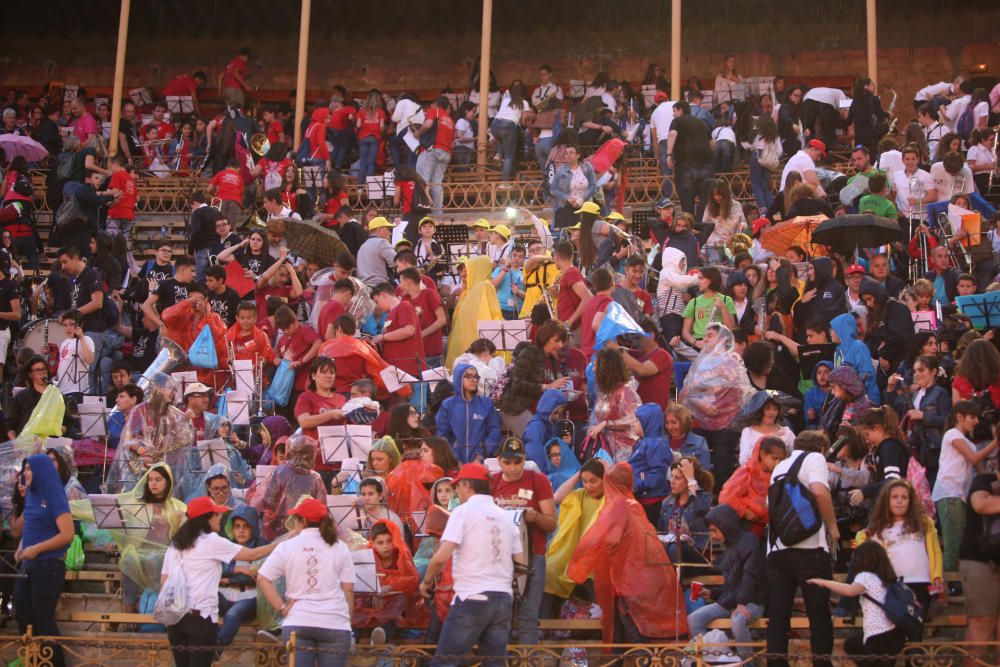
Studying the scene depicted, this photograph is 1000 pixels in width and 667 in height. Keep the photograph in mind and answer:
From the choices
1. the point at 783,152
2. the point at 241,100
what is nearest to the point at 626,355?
the point at 783,152

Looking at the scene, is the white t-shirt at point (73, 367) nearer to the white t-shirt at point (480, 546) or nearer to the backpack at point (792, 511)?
the white t-shirt at point (480, 546)

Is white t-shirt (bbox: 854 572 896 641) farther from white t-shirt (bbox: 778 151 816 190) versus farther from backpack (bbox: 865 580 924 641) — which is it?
white t-shirt (bbox: 778 151 816 190)

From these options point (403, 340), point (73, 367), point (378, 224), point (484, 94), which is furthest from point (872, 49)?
point (73, 367)

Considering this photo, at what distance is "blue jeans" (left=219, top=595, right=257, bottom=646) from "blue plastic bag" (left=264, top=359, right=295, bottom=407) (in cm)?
352

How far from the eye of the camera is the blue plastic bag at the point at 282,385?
595 inches

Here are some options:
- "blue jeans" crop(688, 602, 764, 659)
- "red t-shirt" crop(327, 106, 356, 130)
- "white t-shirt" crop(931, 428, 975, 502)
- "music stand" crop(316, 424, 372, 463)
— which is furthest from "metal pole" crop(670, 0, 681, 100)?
→ "blue jeans" crop(688, 602, 764, 659)

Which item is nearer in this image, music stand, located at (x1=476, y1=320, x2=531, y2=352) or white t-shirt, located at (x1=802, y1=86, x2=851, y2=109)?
music stand, located at (x1=476, y1=320, x2=531, y2=352)

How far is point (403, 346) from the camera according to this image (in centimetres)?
1521

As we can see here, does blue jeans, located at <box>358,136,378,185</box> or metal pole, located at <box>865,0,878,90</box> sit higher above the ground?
metal pole, located at <box>865,0,878,90</box>

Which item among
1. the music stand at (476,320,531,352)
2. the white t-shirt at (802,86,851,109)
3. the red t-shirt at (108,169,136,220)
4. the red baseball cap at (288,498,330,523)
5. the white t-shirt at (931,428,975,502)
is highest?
the white t-shirt at (802,86,851,109)

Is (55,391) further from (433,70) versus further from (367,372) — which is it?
(433,70)

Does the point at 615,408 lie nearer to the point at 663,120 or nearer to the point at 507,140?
the point at 663,120

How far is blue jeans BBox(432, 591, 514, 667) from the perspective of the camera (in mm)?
10281

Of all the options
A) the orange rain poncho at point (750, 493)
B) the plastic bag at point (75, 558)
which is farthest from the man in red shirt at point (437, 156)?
the orange rain poncho at point (750, 493)
